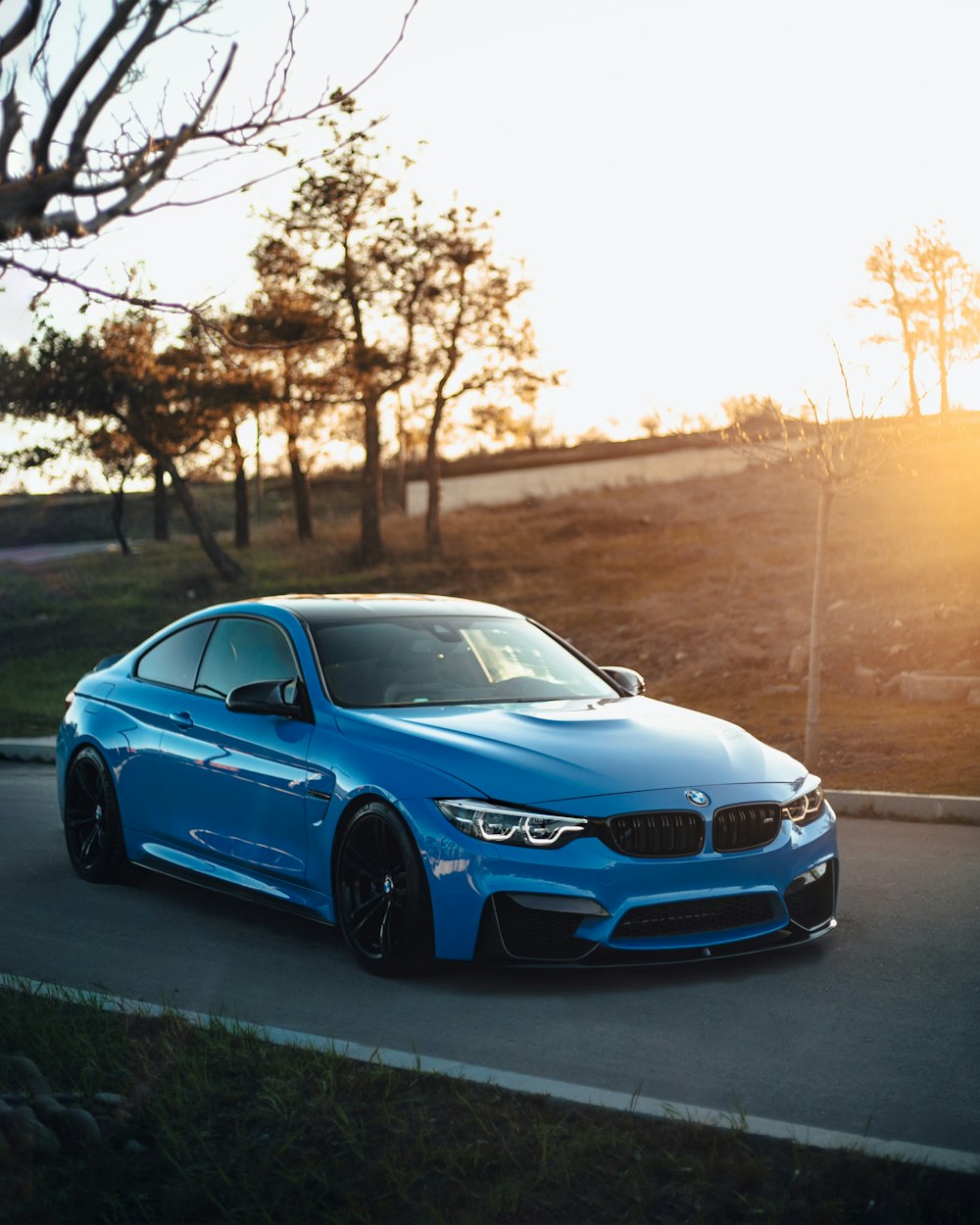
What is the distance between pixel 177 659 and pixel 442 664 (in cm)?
163

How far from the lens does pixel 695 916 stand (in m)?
6.21

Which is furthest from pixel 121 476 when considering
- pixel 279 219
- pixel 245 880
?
pixel 245 880

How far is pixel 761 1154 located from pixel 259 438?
181ft

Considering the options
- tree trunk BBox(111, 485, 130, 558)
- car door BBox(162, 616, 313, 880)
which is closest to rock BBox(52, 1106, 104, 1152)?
car door BBox(162, 616, 313, 880)

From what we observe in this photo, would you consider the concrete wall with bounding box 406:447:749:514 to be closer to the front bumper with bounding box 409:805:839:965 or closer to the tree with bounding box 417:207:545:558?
the tree with bounding box 417:207:545:558

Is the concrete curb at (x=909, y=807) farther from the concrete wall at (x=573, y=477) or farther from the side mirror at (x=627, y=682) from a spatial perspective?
the concrete wall at (x=573, y=477)

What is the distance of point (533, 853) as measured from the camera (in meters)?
6.00

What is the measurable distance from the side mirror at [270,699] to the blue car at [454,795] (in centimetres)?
1

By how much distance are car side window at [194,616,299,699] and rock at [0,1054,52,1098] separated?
280cm

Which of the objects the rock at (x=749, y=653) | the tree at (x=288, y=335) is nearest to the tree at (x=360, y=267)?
the tree at (x=288, y=335)

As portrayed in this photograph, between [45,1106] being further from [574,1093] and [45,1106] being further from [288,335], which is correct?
[288,335]

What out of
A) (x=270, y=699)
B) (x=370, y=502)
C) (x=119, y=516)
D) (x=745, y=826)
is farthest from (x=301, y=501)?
(x=745, y=826)

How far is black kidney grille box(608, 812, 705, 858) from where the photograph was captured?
6074 mm

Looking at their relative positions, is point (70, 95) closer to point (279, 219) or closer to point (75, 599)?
point (279, 219)
